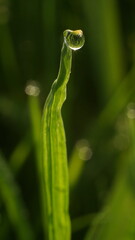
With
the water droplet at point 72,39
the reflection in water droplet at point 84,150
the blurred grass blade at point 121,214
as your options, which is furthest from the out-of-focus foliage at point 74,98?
the water droplet at point 72,39

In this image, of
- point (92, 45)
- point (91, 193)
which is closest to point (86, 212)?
point (91, 193)

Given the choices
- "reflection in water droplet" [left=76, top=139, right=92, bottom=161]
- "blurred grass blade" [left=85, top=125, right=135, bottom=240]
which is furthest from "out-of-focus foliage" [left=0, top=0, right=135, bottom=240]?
"blurred grass blade" [left=85, top=125, right=135, bottom=240]

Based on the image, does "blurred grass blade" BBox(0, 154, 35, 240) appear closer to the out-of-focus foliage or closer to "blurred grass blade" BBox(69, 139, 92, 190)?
the out-of-focus foliage

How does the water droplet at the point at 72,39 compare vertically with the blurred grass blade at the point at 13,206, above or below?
above

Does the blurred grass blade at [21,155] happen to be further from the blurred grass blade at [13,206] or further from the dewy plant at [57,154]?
the dewy plant at [57,154]

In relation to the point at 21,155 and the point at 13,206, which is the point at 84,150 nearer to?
the point at 21,155

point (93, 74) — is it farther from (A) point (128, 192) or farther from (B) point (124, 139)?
(A) point (128, 192)
